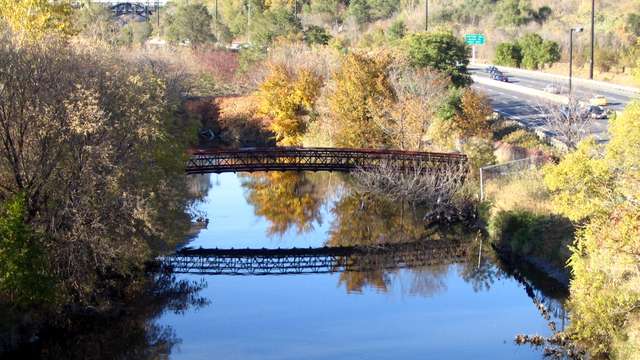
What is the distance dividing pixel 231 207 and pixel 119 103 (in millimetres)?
21768

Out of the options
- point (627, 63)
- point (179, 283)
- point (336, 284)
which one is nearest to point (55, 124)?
point (179, 283)

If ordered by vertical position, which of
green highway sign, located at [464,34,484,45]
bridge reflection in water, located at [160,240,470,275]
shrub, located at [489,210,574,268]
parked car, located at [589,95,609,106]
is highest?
green highway sign, located at [464,34,484,45]

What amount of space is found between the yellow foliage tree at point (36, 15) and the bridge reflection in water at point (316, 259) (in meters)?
16.1

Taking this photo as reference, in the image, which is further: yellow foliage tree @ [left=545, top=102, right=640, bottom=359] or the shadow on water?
the shadow on water

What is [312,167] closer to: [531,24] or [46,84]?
[46,84]

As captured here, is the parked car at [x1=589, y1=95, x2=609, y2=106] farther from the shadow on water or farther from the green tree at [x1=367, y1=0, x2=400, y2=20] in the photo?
the green tree at [x1=367, y1=0, x2=400, y2=20]

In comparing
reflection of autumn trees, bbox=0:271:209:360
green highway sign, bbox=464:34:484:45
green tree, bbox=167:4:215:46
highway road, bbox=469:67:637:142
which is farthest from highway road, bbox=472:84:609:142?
green tree, bbox=167:4:215:46

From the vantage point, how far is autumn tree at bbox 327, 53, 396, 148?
205 feet

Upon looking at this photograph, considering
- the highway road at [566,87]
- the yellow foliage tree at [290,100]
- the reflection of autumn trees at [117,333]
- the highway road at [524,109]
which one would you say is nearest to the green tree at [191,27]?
the highway road at [566,87]

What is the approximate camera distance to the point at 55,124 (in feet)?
106

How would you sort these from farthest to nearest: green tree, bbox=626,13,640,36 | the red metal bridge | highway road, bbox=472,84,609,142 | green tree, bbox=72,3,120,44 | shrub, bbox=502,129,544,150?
green tree, bbox=626,13,640,36
green tree, bbox=72,3,120,44
highway road, bbox=472,84,609,142
shrub, bbox=502,129,544,150
the red metal bridge

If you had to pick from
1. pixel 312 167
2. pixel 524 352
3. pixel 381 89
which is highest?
pixel 381 89

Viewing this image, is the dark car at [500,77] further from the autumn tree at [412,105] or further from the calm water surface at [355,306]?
the calm water surface at [355,306]

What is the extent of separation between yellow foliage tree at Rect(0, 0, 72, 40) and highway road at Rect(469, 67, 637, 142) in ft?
106
